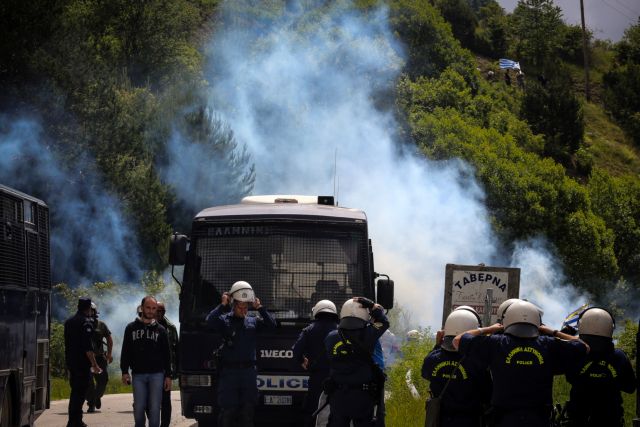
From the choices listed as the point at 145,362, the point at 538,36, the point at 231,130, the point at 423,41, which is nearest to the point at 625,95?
the point at 538,36

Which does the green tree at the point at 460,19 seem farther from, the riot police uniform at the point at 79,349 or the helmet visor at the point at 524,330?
the helmet visor at the point at 524,330

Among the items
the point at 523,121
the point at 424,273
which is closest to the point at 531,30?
the point at 523,121

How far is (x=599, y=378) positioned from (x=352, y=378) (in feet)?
7.15

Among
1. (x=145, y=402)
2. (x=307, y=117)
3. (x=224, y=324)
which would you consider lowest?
(x=145, y=402)

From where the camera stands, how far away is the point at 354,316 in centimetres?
1155

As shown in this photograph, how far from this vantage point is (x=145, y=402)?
47.1 feet

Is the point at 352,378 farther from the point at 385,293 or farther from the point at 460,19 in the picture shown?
the point at 460,19

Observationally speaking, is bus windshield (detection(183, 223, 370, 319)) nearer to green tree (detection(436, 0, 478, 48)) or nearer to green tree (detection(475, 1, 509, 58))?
green tree (detection(436, 0, 478, 48))

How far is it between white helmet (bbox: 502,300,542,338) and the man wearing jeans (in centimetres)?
567

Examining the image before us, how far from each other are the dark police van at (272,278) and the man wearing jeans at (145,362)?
1434mm

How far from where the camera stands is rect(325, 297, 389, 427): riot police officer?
11359mm

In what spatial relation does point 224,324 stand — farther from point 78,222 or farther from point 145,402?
point 78,222

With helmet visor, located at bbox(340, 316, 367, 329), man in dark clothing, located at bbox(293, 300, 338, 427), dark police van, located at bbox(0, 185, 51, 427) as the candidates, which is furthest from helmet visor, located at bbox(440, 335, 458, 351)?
dark police van, located at bbox(0, 185, 51, 427)

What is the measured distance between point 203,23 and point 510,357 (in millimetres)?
81535
